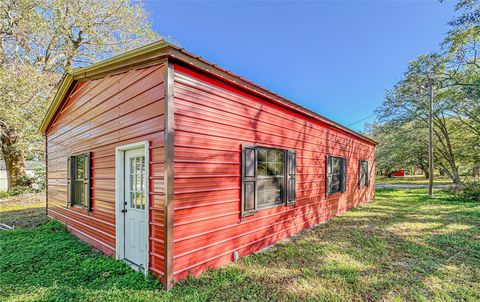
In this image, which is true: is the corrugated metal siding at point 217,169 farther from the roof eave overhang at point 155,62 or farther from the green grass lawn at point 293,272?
the green grass lawn at point 293,272

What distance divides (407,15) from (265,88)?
7.93 metres

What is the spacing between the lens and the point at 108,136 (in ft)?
13.8

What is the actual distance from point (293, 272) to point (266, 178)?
5.67ft

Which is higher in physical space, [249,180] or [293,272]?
[249,180]

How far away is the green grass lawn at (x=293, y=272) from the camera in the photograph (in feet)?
9.02

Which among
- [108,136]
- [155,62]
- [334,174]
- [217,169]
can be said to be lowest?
[334,174]

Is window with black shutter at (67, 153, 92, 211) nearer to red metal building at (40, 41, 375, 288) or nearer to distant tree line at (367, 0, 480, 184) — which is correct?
red metal building at (40, 41, 375, 288)

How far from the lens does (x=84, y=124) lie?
16.8 ft

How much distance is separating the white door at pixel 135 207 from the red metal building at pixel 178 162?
2 cm

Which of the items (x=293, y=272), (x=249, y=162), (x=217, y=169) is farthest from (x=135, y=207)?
(x=293, y=272)

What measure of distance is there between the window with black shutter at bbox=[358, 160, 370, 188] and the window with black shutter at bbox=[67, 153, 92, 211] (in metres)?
9.50

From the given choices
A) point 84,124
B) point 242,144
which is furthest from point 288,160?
point 84,124

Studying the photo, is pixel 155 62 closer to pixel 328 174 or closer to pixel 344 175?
pixel 328 174

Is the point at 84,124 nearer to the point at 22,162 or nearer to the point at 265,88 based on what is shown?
the point at 265,88
